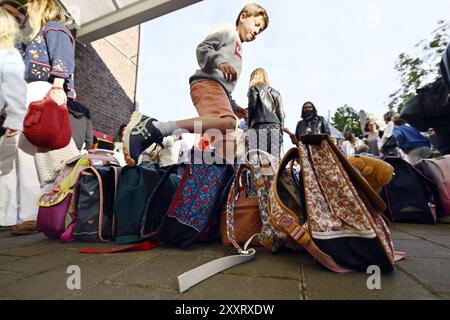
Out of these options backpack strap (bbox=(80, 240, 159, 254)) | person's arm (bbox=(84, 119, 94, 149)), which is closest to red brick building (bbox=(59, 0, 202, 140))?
person's arm (bbox=(84, 119, 94, 149))

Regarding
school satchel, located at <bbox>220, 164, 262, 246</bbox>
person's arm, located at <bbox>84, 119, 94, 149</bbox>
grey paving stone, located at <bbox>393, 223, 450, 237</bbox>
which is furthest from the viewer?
person's arm, located at <bbox>84, 119, 94, 149</bbox>

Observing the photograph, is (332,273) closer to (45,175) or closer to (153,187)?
(153,187)

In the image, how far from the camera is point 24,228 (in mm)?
1896

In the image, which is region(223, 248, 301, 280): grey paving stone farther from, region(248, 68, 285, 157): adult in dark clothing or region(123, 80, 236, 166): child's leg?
region(248, 68, 285, 157): adult in dark clothing

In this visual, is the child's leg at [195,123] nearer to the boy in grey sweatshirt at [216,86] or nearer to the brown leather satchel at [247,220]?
the boy in grey sweatshirt at [216,86]

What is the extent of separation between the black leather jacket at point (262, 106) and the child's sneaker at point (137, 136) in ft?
5.27

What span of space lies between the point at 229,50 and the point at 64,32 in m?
1.42

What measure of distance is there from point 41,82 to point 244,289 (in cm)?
224

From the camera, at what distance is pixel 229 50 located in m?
1.93

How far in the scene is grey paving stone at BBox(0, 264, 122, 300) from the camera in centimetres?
70

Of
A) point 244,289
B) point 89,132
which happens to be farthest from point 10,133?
point 244,289

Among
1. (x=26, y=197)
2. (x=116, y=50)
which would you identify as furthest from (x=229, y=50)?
(x=116, y=50)

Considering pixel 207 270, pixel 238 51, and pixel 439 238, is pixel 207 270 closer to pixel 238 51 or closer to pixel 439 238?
pixel 439 238

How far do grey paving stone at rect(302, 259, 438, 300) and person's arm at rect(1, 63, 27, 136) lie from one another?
1947 mm
